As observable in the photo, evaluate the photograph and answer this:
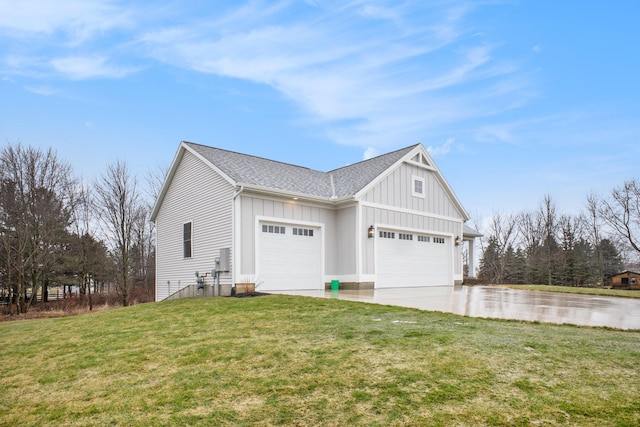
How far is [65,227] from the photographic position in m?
24.5

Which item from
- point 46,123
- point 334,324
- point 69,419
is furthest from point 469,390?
point 46,123

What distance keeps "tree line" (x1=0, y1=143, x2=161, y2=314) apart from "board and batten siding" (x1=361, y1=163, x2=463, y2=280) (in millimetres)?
14385

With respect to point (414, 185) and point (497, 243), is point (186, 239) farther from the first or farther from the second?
point (497, 243)

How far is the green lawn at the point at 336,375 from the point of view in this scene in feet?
10.8

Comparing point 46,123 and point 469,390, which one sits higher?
point 46,123

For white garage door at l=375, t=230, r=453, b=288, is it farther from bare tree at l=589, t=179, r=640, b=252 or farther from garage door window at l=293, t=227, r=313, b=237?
bare tree at l=589, t=179, r=640, b=252

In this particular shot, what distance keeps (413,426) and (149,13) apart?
512 inches

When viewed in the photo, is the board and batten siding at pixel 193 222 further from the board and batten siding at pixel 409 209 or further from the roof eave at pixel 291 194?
the board and batten siding at pixel 409 209

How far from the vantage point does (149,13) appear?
1191 cm

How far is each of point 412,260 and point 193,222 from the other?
8.95 meters

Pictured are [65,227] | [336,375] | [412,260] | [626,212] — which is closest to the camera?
[336,375]

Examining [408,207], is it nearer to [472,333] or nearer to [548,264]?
[472,333]

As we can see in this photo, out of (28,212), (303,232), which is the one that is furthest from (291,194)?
(28,212)

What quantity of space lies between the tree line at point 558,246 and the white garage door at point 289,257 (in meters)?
25.6
